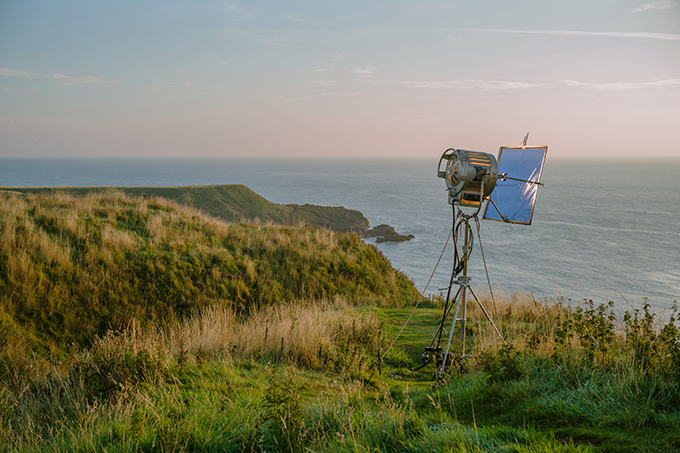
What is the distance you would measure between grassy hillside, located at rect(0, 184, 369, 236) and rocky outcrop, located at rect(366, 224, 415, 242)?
1.34 metres

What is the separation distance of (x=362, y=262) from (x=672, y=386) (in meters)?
12.2

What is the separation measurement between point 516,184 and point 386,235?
42469 millimetres

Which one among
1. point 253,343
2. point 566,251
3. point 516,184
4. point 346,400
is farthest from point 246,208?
point 346,400

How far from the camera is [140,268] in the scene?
32.6 ft

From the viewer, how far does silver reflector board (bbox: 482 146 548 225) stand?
4.71 meters

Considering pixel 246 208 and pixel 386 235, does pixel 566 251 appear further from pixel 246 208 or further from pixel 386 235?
pixel 246 208

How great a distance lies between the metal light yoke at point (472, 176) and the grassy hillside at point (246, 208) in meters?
35.7

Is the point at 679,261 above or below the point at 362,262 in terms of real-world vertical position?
below

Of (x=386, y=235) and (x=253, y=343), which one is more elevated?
(x=253, y=343)

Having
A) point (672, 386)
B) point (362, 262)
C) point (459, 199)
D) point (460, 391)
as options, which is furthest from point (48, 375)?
point (362, 262)

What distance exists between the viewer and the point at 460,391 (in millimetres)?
3996

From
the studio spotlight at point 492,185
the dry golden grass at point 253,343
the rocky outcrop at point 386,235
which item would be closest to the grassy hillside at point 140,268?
the dry golden grass at point 253,343

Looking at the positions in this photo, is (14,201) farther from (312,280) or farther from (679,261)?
(679,261)

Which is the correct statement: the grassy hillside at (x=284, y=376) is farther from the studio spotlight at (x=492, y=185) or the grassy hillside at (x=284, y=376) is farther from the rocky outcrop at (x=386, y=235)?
the rocky outcrop at (x=386, y=235)
